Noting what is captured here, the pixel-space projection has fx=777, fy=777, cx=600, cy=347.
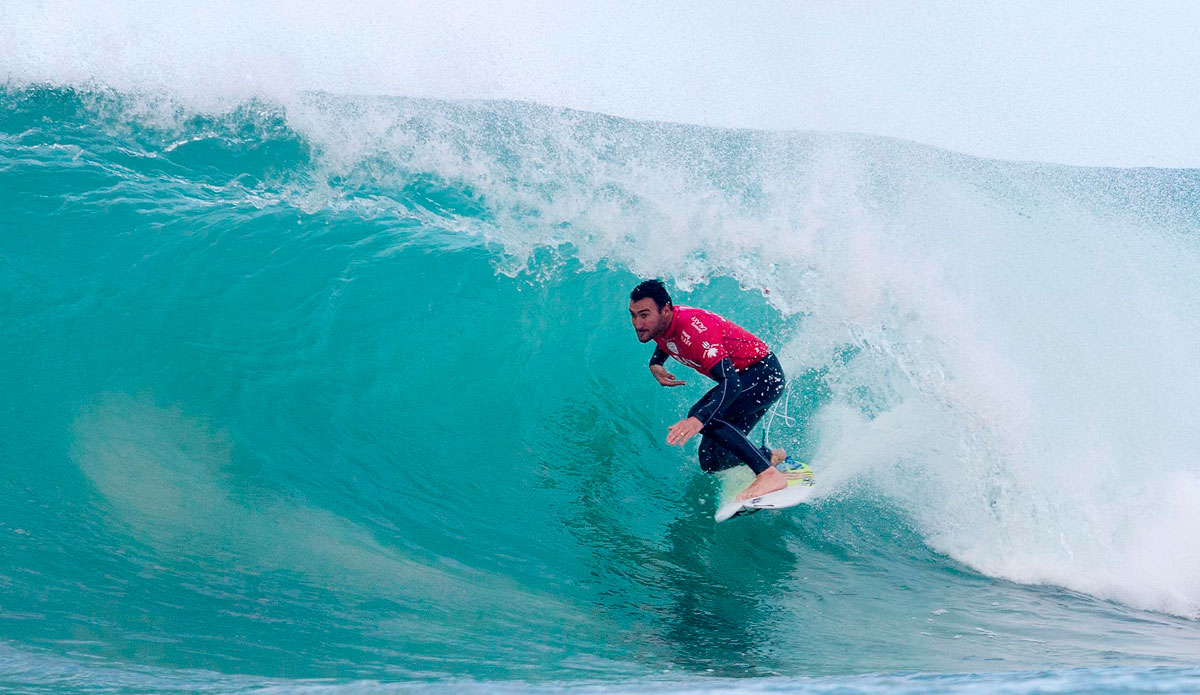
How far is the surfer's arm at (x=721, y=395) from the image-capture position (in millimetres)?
4203

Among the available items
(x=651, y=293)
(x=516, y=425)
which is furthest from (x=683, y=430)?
(x=516, y=425)

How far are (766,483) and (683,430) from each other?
3.18ft

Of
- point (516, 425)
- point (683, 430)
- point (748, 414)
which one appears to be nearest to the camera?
point (683, 430)

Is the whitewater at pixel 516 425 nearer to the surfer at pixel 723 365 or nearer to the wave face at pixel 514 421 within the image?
the wave face at pixel 514 421

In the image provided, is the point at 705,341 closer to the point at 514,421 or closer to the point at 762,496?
the point at 762,496

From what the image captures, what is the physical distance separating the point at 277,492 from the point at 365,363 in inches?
60.4

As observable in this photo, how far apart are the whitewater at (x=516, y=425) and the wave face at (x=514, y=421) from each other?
0.03 m

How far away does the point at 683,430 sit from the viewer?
147 inches

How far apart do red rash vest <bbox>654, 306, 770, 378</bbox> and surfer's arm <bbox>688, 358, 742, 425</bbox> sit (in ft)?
0.19

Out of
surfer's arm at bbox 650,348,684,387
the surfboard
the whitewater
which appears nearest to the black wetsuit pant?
the surfboard

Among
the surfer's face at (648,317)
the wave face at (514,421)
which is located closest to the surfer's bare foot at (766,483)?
the wave face at (514,421)

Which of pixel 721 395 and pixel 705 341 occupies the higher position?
pixel 705 341

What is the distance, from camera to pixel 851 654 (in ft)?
10.1

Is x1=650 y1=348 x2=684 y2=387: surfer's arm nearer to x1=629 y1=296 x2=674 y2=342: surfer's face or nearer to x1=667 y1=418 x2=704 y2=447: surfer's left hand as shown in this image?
x1=629 y1=296 x2=674 y2=342: surfer's face
